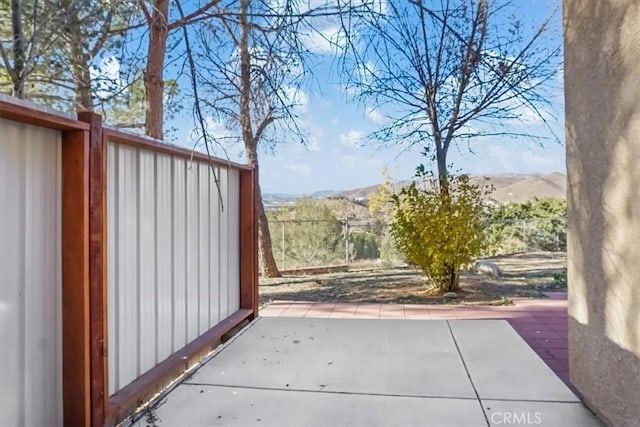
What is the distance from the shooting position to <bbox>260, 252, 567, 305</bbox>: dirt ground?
6.26m

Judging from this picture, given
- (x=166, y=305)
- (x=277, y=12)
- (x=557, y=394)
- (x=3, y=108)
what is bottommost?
(x=557, y=394)

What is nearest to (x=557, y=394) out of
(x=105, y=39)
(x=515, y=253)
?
(x=105, y=39)

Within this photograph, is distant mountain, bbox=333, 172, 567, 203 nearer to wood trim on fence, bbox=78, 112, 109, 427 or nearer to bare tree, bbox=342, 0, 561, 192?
bare tree, bbox=342, 0, 561, 192

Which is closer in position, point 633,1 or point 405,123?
point 633,1

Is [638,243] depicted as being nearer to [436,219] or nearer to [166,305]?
[166,305]

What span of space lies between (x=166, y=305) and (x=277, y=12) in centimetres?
213

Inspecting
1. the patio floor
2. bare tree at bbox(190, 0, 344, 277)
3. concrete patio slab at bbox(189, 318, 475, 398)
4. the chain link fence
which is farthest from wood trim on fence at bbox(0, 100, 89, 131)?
the chain link fence

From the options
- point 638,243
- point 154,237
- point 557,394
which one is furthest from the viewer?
point 154,237

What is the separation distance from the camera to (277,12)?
2775 mm

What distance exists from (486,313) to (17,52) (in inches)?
218

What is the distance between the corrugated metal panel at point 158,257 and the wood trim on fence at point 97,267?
0.61ft

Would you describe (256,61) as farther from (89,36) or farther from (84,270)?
(89,36)

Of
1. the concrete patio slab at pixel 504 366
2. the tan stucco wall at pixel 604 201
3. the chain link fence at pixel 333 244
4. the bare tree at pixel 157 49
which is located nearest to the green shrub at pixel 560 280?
the chain link fence at pixel 333 244

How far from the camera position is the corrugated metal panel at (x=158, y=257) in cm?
250
